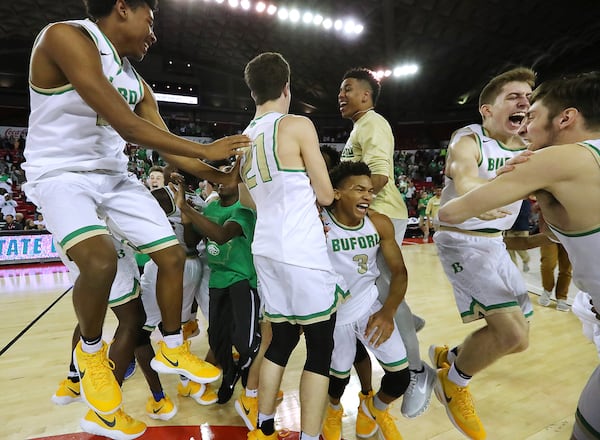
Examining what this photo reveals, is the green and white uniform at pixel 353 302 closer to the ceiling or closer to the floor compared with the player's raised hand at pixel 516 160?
closer to the floor

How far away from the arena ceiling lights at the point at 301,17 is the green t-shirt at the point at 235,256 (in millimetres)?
10598

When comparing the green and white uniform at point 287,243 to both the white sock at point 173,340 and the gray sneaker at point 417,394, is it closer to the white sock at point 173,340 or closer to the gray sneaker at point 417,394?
the white sock at point 173,340

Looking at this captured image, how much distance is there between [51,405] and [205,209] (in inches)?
69.3

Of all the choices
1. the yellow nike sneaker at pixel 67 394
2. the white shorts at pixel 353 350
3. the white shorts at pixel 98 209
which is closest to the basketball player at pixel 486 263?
the white shorts at pixel 353 350

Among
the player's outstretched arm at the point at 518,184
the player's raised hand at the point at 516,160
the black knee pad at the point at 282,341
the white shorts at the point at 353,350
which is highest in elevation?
the player's raised hand at the point at 516,160

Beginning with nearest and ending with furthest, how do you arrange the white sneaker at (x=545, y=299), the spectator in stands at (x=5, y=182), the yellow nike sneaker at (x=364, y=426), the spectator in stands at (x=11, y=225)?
the yellow nike sneaker at (x=364, y=426) → the white sneaker at (x=545, y=299) → the spectator in stands at (x=11, y=225) → the spectator in stands at (x=5, y=182)

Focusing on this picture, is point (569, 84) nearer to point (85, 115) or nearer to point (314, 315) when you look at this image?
point (314, 315)

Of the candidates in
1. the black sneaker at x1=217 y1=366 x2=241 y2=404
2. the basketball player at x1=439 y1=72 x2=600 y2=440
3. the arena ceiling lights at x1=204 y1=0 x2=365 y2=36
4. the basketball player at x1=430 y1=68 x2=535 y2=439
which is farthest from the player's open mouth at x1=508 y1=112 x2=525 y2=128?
the arena ceiling lights at x1=204 y1=0 x2=365 y2=36

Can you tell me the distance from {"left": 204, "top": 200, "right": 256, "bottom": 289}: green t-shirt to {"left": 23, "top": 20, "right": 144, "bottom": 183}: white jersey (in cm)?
116

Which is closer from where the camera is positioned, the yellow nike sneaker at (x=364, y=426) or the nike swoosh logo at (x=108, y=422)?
the nike swoosh logo at (x=108, y=422)

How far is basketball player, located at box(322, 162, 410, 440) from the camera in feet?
7.25

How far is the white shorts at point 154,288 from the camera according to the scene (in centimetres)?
275

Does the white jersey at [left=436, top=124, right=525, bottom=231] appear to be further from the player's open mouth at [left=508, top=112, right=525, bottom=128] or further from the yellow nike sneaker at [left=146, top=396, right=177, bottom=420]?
the yellow nike sneaker at [left=146, top=396, right=177, bottom=420]

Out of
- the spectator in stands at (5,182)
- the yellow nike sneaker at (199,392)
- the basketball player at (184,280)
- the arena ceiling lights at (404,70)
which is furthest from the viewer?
the arena ceiling lights at (404,70)
